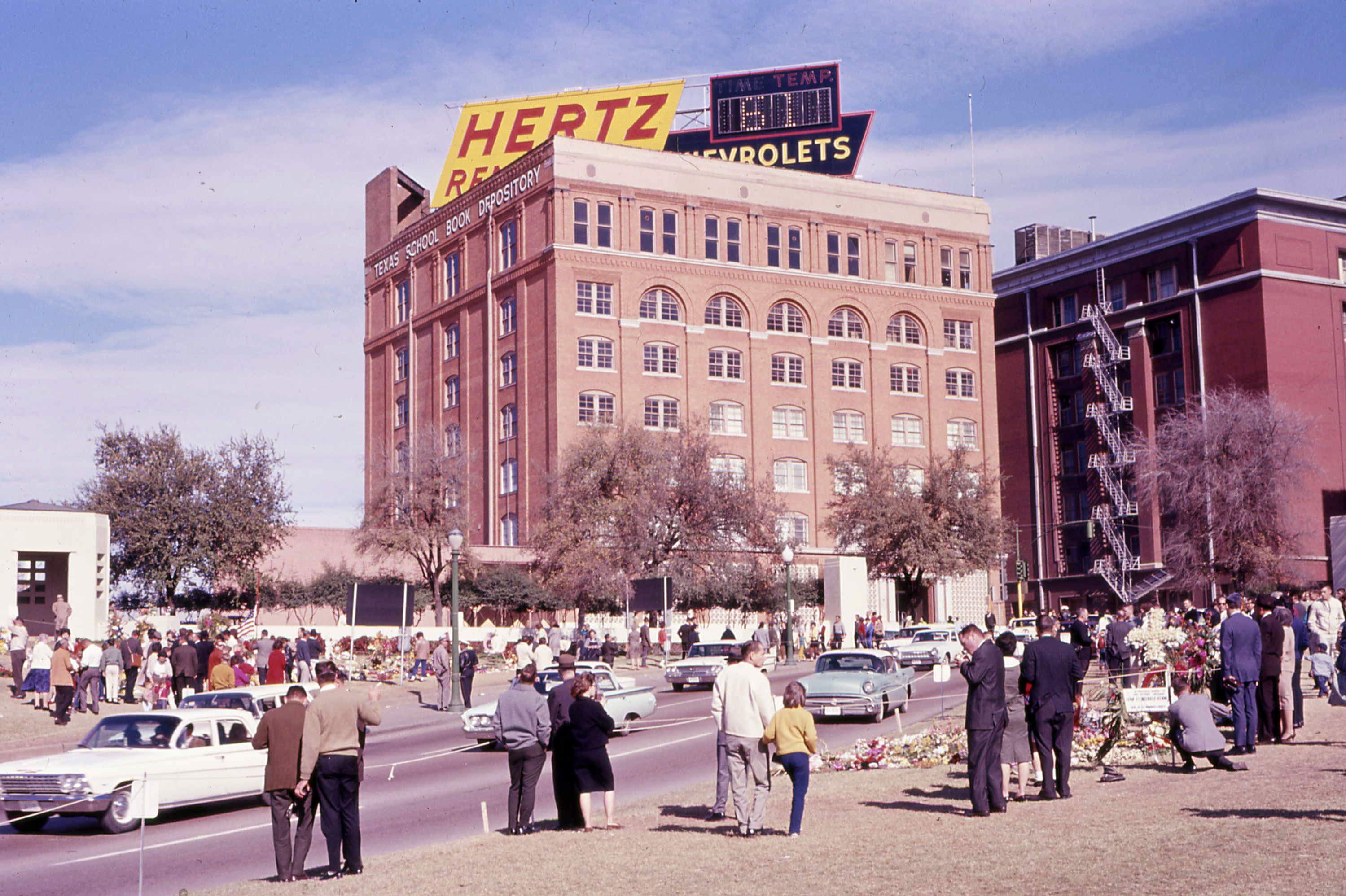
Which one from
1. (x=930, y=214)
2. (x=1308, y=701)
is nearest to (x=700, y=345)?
(x=930, y=214)

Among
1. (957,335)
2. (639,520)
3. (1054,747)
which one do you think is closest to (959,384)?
(957,335)

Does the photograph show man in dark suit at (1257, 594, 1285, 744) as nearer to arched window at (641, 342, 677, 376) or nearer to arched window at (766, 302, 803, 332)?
arched window at (641, 342, 677, 376)

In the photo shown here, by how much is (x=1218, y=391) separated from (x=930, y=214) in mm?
17412

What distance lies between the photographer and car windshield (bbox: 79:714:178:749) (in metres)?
17.4

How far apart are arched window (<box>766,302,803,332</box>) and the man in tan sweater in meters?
61.6

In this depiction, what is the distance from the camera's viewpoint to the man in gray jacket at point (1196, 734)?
49.7 feet

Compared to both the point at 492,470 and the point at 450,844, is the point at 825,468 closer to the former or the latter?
the point at 492,470

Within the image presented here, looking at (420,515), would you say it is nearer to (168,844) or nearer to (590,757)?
(168,844)

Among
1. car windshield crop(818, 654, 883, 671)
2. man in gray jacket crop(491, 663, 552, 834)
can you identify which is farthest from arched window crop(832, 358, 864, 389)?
man in gray jacket crop(491, 663, 552, 834)

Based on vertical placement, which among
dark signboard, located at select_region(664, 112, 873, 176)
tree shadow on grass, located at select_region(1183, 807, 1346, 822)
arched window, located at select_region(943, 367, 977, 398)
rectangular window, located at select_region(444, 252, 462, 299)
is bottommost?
tree shadow on grass, located at select_region(1183, 807, 1346, 822)

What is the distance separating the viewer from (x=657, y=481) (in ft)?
193

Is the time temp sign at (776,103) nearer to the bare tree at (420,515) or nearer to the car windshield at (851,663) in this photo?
the bare tree at (420,515)

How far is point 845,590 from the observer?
193 feet

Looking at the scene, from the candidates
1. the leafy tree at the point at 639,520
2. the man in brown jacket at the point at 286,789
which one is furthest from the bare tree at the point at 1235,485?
the man in brown jacket at the point at 286,789
